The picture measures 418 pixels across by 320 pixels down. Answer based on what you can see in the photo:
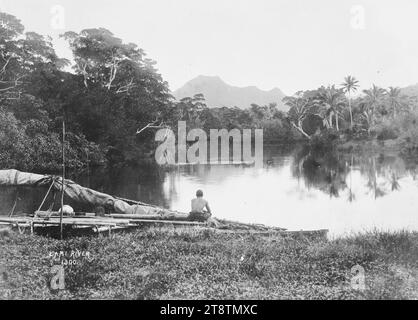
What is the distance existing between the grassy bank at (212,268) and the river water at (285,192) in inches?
120

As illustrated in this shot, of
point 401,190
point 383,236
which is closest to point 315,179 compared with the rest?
point 401,190

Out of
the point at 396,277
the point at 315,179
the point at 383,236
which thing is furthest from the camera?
the point at 315,179

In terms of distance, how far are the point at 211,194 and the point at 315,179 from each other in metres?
6.97

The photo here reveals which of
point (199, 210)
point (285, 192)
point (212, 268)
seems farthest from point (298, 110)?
point (212, 268)

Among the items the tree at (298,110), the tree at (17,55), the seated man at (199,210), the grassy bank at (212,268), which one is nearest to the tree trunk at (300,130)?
the tree at (298,110)

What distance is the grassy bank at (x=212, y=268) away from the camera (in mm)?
6184

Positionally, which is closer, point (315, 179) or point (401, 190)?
point (401, 190)

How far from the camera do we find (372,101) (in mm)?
41781

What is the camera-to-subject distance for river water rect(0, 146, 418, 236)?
12820 millimetres

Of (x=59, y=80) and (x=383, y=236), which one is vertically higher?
(x=59, y=80)
